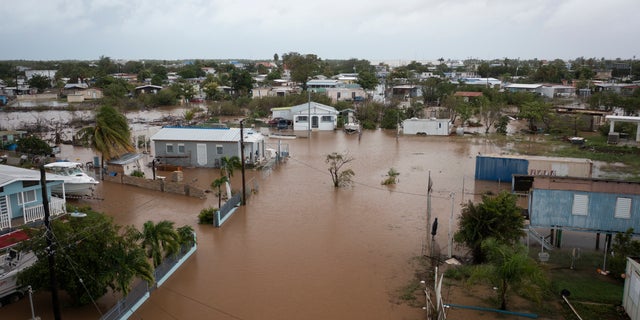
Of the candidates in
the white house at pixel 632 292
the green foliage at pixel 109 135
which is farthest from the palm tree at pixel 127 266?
the green foliage at pixel 109 135

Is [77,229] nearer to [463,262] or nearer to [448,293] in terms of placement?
[448,293]

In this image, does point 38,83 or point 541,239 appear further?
point 38,83

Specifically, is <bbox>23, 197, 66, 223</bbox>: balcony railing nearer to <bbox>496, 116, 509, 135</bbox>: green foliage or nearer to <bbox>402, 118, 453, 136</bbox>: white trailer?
<bbox>402, 118, 453, 136</bbox>: white trailer

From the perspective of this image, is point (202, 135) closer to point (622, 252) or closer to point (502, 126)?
point (622, 252)

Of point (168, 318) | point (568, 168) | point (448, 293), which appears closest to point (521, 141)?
point (568, 168)

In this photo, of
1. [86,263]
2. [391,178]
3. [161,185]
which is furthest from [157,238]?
[391,178]

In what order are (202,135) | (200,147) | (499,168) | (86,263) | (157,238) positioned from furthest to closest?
(202,135), (200,147), (499,168), (157,238), (86,263)

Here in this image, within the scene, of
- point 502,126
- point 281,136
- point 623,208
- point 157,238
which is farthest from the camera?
point 502,126
